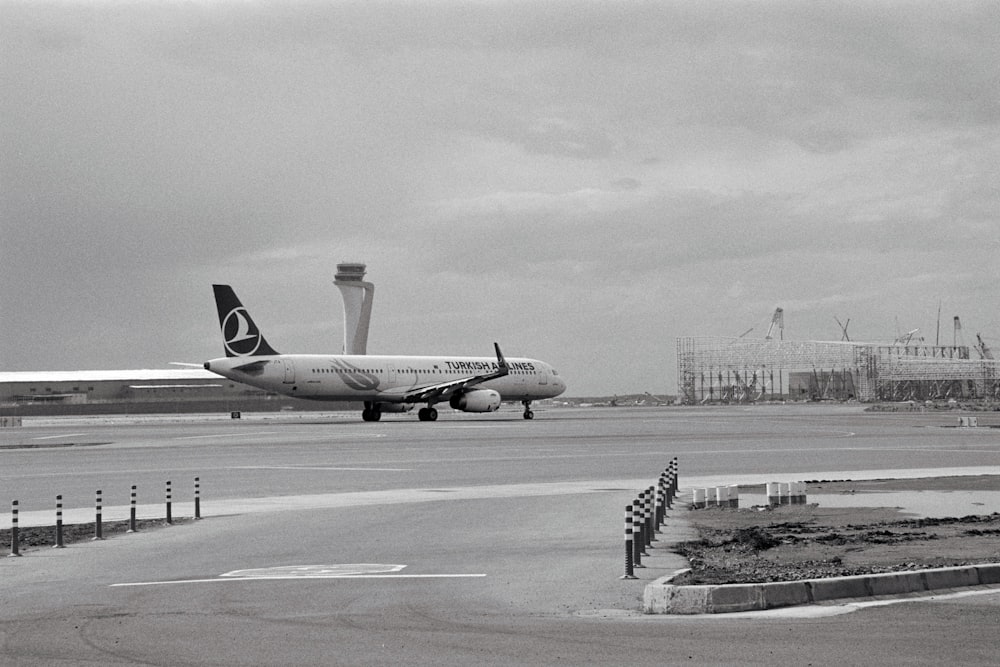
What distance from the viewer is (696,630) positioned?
10336mm

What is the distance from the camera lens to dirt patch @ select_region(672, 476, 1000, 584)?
13938mm

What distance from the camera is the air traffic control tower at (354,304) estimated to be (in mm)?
163000

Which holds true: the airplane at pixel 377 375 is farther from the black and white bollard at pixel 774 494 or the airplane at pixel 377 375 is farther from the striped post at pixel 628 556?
the striped post at pixel 628 556

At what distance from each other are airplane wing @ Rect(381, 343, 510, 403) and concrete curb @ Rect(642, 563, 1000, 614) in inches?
2432

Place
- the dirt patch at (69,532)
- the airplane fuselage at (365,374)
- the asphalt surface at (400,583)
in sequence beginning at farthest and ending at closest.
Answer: the airplane fuselage at (365,374) → the dirt patch at (69,532) → the asphalt surface at (400,583)

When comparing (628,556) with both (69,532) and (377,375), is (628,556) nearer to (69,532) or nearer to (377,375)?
(69,532)

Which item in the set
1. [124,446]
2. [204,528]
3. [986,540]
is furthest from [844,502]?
[124,446]

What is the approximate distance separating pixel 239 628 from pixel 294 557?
18.9ft

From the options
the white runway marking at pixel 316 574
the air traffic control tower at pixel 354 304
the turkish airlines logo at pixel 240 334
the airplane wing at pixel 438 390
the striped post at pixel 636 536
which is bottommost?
the white runway marking at pixel 316 574

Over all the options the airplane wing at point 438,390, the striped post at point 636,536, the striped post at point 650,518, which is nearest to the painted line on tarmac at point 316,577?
the striped post at point 636,536

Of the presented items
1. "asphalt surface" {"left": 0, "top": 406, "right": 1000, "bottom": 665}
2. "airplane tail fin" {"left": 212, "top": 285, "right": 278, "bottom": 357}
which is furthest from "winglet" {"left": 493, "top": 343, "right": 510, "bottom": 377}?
"asphalt surface" {"left": 0, "top": 406, "right": 1000, "bottom": 665}

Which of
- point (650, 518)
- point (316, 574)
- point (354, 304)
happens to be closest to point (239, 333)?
point (650, 518)

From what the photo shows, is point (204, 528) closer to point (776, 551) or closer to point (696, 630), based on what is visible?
point (776, 551)

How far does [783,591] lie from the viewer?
38.7 ft
